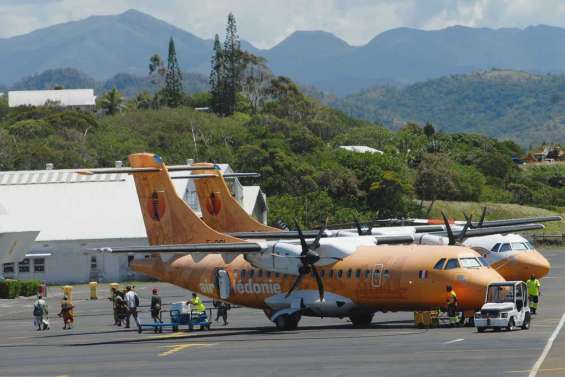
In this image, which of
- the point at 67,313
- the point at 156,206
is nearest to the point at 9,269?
the point at 67,313

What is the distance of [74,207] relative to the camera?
85.6 metres

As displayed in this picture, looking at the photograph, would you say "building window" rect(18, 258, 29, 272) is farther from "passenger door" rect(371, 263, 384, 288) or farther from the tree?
the tree

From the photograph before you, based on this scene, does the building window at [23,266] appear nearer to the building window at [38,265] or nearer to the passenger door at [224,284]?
the building window at [38,265]

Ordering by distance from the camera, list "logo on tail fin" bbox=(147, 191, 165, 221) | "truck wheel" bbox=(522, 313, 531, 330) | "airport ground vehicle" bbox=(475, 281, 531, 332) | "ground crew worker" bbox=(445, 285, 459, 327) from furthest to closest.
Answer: "logo on tail fin" bbox=(147, 191, 165, 221) → "ground crew worker" bbox=(445, 285, 459, 327) → "truck wheel" bbox=(522, 313, 531, 330) → "airport ground vehicle" bbox=(475, 281, 531, 332)

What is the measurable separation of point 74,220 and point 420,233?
37.0m

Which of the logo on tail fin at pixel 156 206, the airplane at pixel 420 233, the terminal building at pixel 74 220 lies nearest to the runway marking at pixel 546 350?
the airplane at pixel 420 233

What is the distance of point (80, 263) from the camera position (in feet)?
266

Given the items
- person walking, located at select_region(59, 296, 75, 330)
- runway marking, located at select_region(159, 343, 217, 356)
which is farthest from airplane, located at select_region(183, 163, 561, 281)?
runway marking, located at select_region(159, 343, 217, 356)

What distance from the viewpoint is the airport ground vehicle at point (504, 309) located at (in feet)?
116

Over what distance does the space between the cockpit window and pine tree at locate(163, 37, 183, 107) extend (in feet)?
504

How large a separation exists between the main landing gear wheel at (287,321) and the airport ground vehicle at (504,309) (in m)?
7.60

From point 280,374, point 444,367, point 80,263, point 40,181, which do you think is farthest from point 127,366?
point 40,181

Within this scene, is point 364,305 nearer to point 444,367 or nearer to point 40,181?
point 444,367

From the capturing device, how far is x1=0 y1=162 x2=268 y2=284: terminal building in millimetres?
80438
